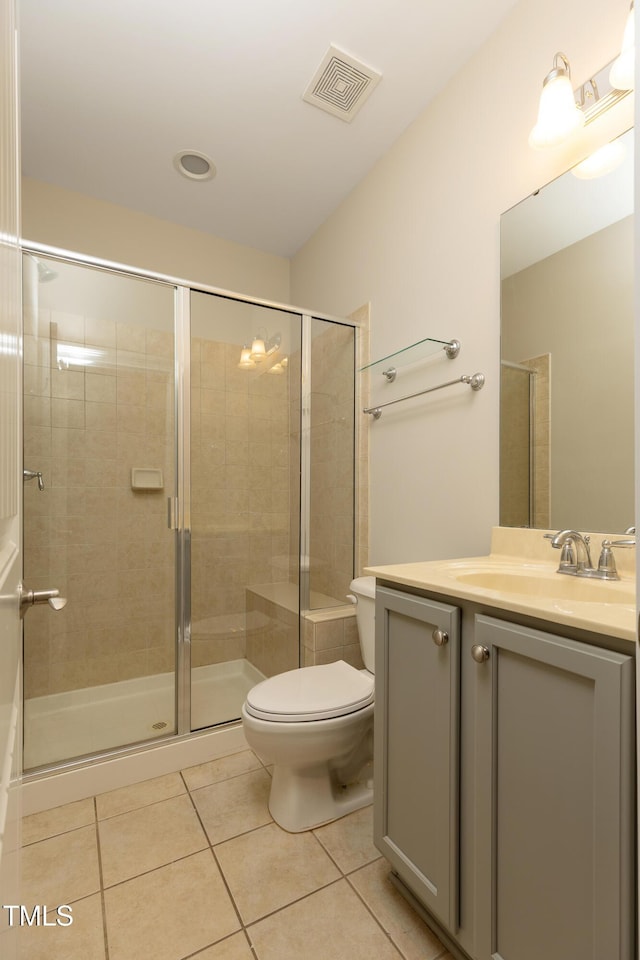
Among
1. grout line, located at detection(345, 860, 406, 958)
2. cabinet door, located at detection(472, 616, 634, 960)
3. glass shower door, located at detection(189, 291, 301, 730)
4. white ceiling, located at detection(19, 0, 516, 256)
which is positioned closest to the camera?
cabinet door, located at detection(472, 616, 634, 960)

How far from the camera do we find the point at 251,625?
217cm

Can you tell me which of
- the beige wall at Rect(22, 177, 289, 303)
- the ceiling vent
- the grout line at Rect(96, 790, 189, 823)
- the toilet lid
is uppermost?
the ceiling vent

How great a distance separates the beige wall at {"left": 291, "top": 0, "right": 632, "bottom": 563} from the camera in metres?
1.39

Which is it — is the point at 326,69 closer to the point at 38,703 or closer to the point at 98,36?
the point at 98,36

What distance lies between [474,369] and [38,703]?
7.17ft

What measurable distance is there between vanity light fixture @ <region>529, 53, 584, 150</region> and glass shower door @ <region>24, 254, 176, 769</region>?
4.78ft

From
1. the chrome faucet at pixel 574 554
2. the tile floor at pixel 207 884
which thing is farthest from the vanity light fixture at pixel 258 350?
the tile floor at pixel 207 884

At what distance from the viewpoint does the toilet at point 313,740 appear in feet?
4.51

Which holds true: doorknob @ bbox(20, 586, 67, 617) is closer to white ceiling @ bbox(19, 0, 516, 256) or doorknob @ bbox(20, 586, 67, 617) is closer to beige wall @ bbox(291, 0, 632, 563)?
beige wall @ bbox(291, 0, 632, 563)

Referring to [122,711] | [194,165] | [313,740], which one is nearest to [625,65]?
[194,165]

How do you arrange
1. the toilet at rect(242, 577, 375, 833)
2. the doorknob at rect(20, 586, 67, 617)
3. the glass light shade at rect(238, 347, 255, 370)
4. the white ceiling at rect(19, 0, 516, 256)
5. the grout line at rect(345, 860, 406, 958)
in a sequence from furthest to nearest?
the glass light shade at rect(238, 347, 255, 370) < the white ceiling at rect(19, 0, 516, 256) < the toilet at rect(242, 577, 375, 833) < the grout line at rect(345, 860, 406, 958) < the doorknob at rect(20, 586, 67, 617)

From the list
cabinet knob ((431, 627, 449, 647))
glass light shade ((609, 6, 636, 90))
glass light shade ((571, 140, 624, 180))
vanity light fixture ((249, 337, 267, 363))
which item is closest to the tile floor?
cabinet knob ((431, 627, 449, 647))

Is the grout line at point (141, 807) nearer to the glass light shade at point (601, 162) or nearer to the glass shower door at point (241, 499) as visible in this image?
the glass shower door at point (241, 499)

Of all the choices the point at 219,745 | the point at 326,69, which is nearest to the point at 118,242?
the point at 326,69
